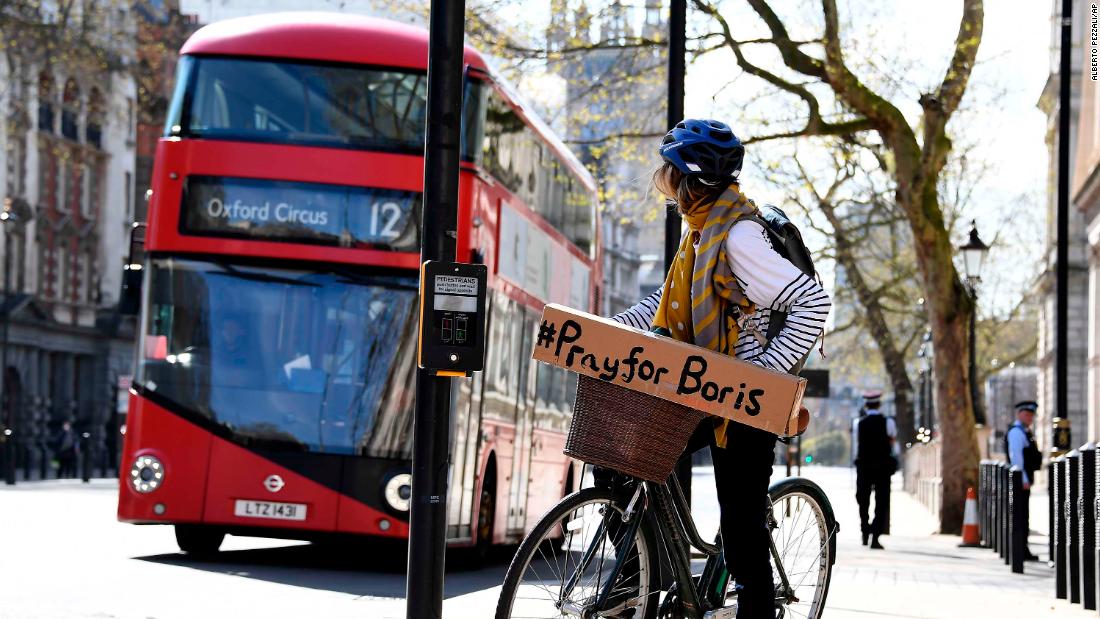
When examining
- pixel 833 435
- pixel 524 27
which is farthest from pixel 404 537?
pixel 833 435

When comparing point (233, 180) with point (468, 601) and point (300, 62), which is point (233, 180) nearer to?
point (300, 62)

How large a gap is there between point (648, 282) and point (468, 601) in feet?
468

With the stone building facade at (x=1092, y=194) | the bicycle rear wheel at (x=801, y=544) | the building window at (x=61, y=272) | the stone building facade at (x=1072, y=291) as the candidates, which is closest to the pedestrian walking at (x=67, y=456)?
the building window at (x=61, y=272)

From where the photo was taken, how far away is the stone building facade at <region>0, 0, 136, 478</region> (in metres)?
57.6

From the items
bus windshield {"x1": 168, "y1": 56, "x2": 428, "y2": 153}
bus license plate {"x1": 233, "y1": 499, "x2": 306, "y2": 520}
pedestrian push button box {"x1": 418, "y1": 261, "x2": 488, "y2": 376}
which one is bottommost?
bus license plate {"x1": 233, "y1": 499, "x2": 306, "y2": 520}

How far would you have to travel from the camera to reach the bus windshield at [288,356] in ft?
44.2

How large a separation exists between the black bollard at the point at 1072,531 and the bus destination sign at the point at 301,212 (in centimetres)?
477

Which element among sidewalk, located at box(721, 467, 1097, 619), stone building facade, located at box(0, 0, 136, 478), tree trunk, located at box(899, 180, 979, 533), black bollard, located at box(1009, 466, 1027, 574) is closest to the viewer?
sidewalk, located at box(721, 467, 1097, 619)

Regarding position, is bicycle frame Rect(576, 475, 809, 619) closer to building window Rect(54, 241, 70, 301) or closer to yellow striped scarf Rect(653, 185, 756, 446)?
yellow striped scarf Rect(653, 185, 756, 446)

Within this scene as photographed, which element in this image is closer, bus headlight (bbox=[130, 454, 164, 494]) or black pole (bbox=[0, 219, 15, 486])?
bus headlight (bbox=[130, 454, 164, 494])

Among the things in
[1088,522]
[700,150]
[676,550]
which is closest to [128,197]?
[1088,522]

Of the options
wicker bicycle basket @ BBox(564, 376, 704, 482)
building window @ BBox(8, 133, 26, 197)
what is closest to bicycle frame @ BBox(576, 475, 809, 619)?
wicker bicycle basket @ BBox(564, 376, 704, 482)

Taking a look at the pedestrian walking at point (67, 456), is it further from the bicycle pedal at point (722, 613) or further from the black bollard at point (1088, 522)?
the bicycle pedal at point (722, 613)

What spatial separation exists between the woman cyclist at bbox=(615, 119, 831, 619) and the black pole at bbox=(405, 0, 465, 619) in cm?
133
